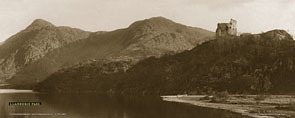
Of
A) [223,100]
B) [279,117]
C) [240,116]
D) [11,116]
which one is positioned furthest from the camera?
[223,100]

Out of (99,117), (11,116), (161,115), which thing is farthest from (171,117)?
(11,116)

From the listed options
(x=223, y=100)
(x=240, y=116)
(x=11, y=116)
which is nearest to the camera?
(x=240, y=116)

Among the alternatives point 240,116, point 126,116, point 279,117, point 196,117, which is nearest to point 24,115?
point 126,116

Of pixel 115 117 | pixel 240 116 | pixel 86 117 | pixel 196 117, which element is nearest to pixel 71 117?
pixel 86 117

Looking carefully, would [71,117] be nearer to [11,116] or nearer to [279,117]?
[11,116]

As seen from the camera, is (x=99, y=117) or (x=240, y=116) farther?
(x=99, y=117)

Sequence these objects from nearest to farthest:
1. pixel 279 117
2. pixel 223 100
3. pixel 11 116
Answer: pixel 279 117
pixel 11 116
pixel 223 100

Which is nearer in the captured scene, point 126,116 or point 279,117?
point 279,117

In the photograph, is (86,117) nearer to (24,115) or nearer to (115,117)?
(115,117)
